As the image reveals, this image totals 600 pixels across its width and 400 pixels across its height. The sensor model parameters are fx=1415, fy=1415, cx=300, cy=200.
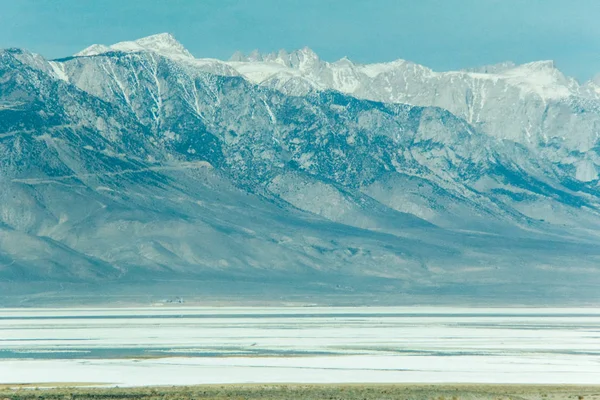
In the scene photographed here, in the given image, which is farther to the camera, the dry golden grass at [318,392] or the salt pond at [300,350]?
the salt pond at [300,350]

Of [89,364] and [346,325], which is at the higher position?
[346,325]

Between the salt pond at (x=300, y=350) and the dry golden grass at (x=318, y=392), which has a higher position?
the salt pond at (x=300, y=350)

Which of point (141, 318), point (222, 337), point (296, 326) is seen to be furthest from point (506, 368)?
point (141, 318)

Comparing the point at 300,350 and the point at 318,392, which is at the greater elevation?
the point at 300,350

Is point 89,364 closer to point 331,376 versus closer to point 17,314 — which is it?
point 331,376

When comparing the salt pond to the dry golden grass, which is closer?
the dry golden grass

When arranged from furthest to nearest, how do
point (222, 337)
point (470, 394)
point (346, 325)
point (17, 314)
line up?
point (17, 314) < point (346, 325) < point (222, 337) < point (470, 394)

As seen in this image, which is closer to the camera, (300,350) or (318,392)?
(318,392)

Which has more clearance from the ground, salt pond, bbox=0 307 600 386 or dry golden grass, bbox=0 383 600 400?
salt pond, bbox=0 307 600 386
